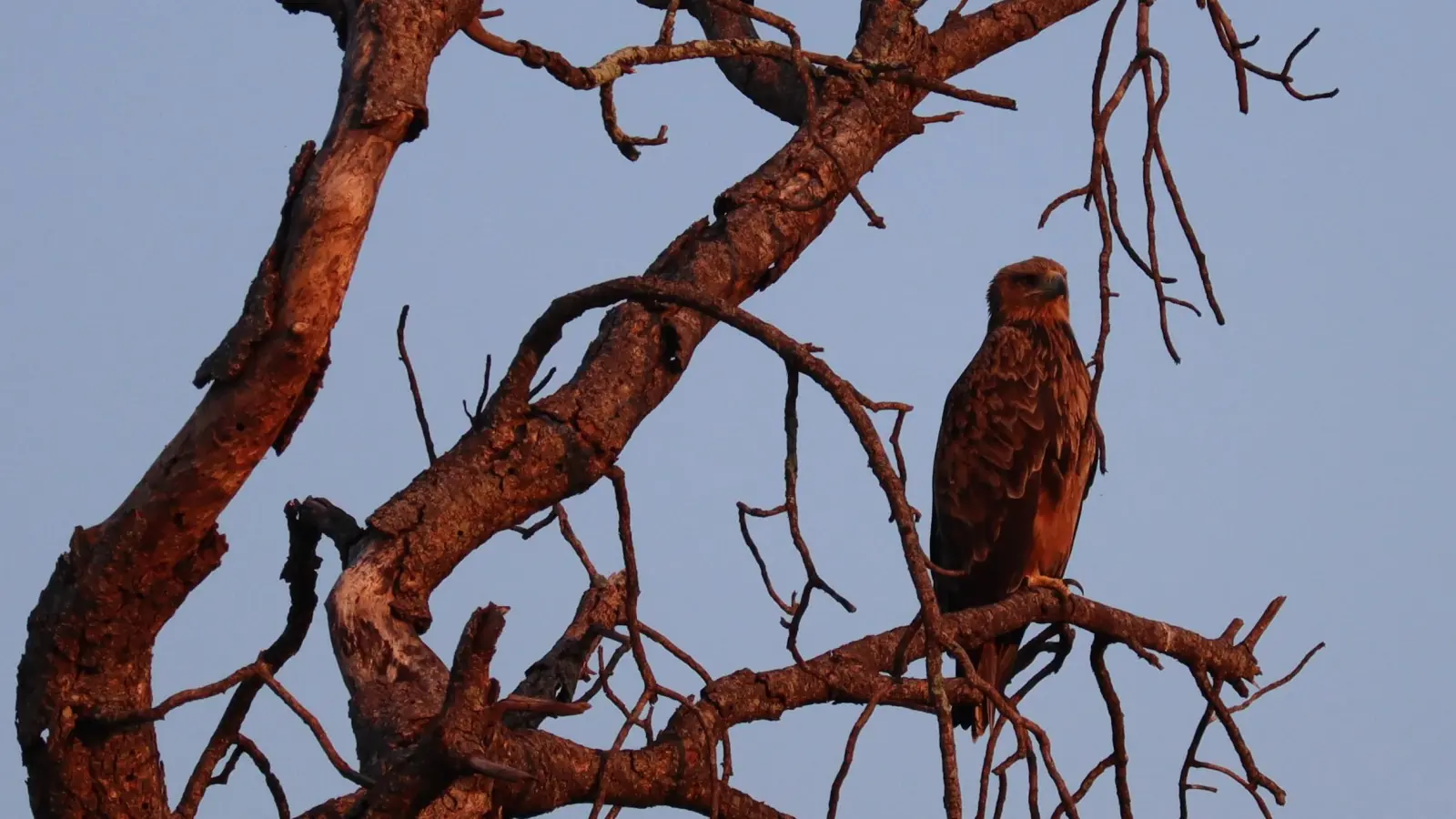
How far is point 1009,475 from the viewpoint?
234 inches

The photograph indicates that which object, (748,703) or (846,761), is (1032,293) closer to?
(748,703)

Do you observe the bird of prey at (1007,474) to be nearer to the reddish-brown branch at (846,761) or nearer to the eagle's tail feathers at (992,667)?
the eagle's tail feathers at (992,667)

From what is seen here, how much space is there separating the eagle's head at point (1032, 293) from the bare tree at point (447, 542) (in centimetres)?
290

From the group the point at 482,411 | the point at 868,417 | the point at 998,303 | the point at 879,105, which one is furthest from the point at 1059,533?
the point at 868,417

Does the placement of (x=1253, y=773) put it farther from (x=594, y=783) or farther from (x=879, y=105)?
(x=879, y=105)

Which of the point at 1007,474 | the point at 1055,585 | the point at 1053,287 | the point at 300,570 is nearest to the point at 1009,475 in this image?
the point at 1007,474

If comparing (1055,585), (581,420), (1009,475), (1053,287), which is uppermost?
(1053,287)

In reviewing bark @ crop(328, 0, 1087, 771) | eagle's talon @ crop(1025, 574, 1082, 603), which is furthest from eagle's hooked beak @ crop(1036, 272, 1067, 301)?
bark @ crop(328, 0, 1087, 771)

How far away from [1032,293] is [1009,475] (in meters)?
1.15

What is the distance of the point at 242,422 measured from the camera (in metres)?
2.92

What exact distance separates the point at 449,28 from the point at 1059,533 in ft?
11.4

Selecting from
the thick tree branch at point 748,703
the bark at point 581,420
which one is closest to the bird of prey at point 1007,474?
the thick tree branch at point 748,703

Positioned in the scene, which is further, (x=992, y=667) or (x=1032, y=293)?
(x=1032, y=293)

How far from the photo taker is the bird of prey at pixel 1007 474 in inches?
231
